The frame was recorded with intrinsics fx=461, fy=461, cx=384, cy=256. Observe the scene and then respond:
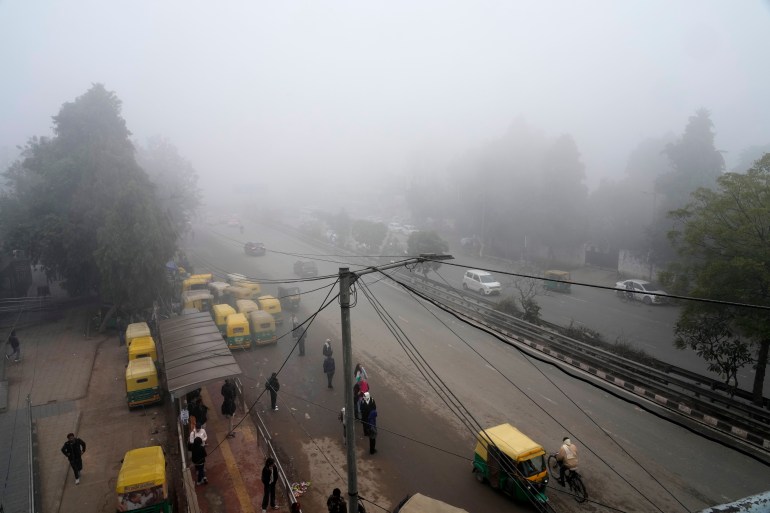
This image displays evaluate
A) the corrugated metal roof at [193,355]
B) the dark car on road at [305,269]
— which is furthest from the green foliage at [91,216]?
the dark car on road at [305,269]

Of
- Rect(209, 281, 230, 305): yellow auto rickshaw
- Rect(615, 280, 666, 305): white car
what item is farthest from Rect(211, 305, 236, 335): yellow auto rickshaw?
Rect(615, 280, 666, 305): white car

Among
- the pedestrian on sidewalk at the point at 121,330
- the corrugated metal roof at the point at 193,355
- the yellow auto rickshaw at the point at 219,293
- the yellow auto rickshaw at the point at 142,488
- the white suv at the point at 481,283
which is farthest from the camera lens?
the white suv at the point at 481,283

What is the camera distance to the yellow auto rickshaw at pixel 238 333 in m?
21.9

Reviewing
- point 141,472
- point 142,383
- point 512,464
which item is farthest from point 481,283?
point 141,472

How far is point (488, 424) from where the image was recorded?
14.9m

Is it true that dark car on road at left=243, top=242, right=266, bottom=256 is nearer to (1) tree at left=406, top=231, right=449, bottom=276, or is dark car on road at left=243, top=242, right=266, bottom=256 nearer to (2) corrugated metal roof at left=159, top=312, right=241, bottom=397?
(1) tree at left=406, top=231, right=449, bottom=276

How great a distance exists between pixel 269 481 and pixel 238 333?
40.5ft

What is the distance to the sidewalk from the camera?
38.8 feet

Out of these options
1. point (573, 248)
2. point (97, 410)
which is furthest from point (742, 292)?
point (573, 248)

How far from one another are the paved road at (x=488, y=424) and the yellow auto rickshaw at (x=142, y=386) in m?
3.79

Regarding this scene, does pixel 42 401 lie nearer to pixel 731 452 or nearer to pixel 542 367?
pixel 542 367

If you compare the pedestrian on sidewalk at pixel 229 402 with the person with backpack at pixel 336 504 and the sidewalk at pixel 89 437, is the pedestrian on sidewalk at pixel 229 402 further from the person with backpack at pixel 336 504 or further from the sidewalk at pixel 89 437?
the person with backpack at pixel 336 504

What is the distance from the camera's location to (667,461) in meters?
12.8

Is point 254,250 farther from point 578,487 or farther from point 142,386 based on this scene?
point 578,487
